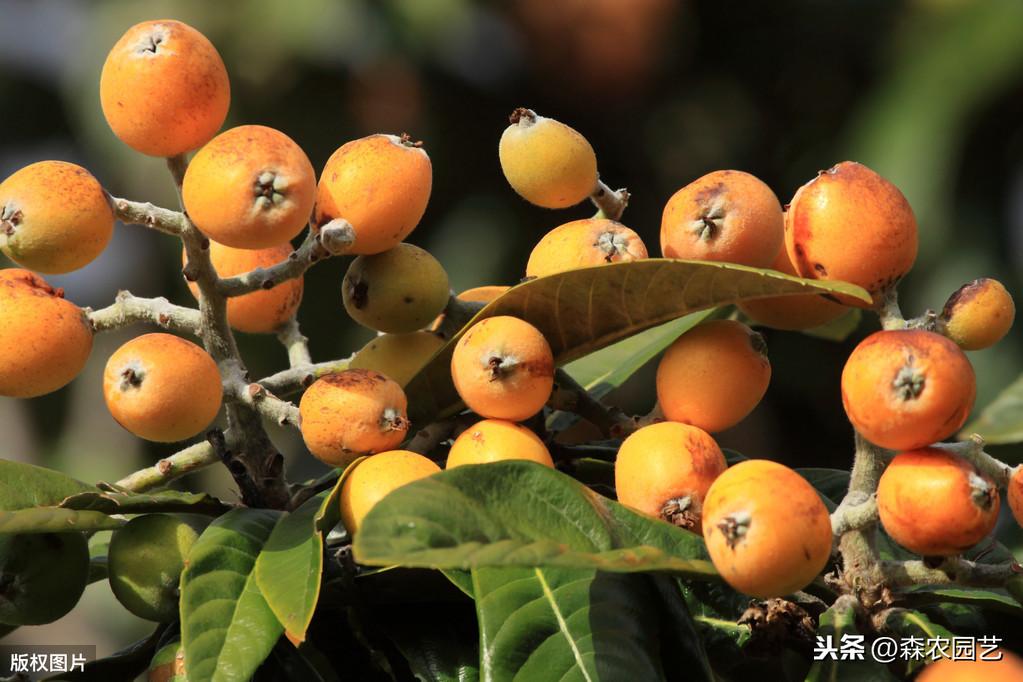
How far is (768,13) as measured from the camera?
23.6ft

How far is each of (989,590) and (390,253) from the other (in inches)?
25.5

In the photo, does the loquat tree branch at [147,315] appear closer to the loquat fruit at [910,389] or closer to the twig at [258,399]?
the twig at [258,399]

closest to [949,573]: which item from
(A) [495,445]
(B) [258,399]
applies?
(A) [495,445]

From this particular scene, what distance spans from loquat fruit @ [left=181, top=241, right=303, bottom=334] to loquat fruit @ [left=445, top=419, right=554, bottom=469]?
12.7 inches

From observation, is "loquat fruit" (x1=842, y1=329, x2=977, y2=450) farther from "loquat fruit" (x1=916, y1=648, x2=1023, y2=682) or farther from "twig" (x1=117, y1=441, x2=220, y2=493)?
"twig" (x1=117, y1=441, x2=220, y2=493)

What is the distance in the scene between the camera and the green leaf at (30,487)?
1123mm

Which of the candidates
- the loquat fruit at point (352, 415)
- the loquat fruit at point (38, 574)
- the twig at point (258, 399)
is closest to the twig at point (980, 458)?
the loquat fruit at point (352, 415)

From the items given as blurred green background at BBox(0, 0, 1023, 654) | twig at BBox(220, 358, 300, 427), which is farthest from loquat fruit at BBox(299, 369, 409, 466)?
blurred green background at BBox(0, 0, 1023, 654)

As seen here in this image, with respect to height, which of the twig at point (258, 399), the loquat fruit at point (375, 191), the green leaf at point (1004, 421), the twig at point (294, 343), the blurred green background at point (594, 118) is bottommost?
the blurred green background at point (594, 118)

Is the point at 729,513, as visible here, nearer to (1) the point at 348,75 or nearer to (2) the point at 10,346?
(2) the point at 10,346

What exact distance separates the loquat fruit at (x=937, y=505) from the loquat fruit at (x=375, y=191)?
50 cm

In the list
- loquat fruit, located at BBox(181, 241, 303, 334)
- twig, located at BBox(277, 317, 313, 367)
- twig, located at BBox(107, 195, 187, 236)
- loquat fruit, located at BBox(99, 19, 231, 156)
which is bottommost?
twig, located at BBox(277, 317, 313, 367)

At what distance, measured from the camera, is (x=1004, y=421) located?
989 millimetres

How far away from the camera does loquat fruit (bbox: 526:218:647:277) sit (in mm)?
1229
